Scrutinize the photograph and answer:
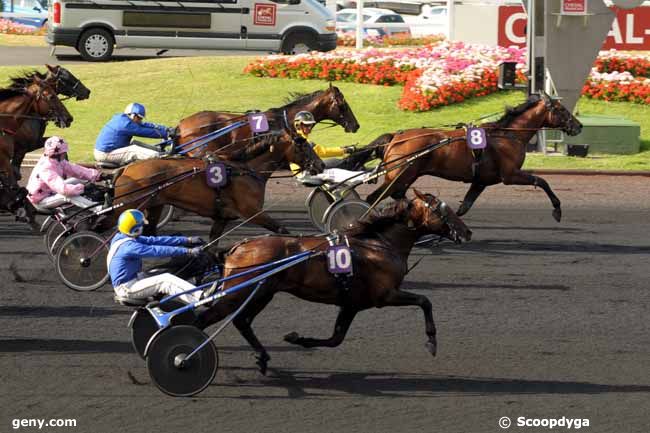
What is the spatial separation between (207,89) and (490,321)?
44.1 feet

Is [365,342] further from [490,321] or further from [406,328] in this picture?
[490,321]

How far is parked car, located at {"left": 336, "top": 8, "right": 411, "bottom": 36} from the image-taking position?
→ 118 ft

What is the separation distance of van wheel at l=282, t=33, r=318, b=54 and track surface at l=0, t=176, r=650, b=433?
45.2 feet

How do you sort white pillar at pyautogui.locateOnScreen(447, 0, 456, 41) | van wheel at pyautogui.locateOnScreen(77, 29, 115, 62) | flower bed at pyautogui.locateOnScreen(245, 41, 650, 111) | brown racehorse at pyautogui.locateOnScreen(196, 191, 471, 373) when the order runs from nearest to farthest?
brown racehorse at pyautogui.locateOnScreen(196, 191, 471, 373), flower bed at pyautogui.locateOnScreen(245, 41, 650, 111), white pillar at pyautogui.locateOnScreen(447, 0, 456, 41), van wheel at pyautogui.locateOnScreen(77, 29, 115, 62)

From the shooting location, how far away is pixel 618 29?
24766 mm

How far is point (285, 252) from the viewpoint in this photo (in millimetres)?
8016

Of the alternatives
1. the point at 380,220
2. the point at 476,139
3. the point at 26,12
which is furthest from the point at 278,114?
the point at 26,12

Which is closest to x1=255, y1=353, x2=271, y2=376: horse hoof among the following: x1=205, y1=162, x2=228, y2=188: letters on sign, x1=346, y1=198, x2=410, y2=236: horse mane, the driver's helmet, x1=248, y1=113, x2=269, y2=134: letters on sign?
x1=346, y1=198, x2=410, y2=236: horse mane

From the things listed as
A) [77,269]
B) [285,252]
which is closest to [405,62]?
[77,269]

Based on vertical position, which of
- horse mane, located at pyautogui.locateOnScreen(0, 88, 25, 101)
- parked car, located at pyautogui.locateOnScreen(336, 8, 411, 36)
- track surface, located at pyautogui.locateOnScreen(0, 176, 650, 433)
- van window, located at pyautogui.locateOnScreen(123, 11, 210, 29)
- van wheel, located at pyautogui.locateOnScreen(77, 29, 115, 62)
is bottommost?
track surface, located at pyautogui.locateOnScreen(0, 176, 650, 433)

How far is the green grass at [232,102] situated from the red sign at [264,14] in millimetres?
1437

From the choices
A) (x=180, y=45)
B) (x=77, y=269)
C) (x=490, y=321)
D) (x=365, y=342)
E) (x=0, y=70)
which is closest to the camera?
(x=365, y=342)

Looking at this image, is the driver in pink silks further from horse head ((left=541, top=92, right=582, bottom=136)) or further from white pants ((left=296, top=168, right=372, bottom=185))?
horse head ((left=541, top=92, right=582, bottom=136))

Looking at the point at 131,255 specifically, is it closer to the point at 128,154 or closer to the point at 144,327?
the point at 144,327
